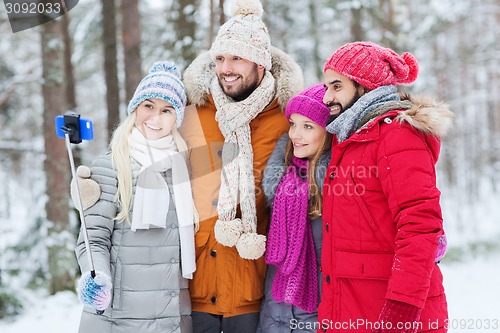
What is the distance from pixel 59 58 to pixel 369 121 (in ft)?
22.0

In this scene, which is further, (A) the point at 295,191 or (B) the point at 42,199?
(B) the point at 42,199

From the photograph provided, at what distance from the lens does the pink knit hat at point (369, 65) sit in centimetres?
296

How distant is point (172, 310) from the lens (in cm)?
323

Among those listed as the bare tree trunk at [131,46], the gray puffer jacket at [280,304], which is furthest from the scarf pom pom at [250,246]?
the bare tree trunk at [131,46]

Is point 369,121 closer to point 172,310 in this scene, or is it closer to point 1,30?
point 172,310

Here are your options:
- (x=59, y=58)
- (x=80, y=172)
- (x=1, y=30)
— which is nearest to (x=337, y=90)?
(x=80, y=172)

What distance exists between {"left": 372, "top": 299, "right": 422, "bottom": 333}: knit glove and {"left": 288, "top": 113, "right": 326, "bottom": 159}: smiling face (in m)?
1.18

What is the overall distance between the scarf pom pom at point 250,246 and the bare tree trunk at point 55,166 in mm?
Answer: 5614

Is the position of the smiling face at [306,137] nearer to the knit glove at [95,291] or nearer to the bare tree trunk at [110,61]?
the knit glove at [95,291]

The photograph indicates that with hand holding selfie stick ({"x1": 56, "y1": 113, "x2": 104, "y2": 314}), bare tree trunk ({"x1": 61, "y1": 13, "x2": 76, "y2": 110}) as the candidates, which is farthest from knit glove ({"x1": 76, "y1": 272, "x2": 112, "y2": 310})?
bare tree trunk ({"x1": 61, "y1": 13, "x2": 76, "y2": 110})

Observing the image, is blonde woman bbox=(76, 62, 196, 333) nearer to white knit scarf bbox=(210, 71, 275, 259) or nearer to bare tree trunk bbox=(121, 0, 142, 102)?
white knit scarf bbox=(210, 71, 275, 259)

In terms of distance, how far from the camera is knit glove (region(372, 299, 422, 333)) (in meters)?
2.55

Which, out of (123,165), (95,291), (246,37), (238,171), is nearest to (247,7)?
(246,37)

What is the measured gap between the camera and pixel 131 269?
3.18 m
